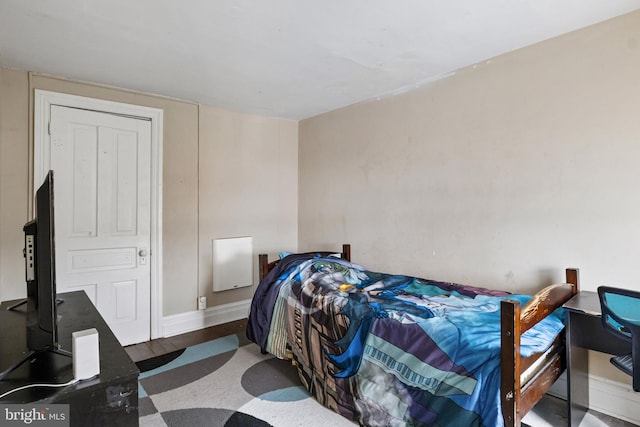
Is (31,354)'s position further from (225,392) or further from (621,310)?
(621,310)

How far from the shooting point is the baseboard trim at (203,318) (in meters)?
3.41

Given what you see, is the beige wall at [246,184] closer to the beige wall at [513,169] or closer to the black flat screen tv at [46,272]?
the beige wall at [513,169]

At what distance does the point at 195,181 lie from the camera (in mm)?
3551

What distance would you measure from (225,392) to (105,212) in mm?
1896

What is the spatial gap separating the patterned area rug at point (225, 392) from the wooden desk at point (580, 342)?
1237 mm

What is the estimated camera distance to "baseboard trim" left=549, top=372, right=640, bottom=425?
197 centimetres

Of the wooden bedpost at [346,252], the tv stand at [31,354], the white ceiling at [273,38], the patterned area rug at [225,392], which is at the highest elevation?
the white ceiling at [273,38]

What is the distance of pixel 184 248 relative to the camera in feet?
11.5

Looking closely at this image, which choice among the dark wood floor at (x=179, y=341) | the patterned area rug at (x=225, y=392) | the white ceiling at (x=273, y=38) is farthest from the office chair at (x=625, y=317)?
the dark wood floor at (x=179, y=341)

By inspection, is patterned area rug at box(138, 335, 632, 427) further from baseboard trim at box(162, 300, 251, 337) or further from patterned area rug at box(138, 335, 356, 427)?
baseboard trim at box(162, 300, 251, 337)

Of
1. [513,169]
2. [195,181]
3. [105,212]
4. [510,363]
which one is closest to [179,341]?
[105,212]

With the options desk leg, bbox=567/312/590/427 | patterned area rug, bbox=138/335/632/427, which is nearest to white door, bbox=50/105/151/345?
patterned area rug, bbox=138/335/632/427

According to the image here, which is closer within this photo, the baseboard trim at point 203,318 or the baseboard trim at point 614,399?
the baseboard trim at point 614,399

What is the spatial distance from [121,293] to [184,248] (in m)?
0.67
